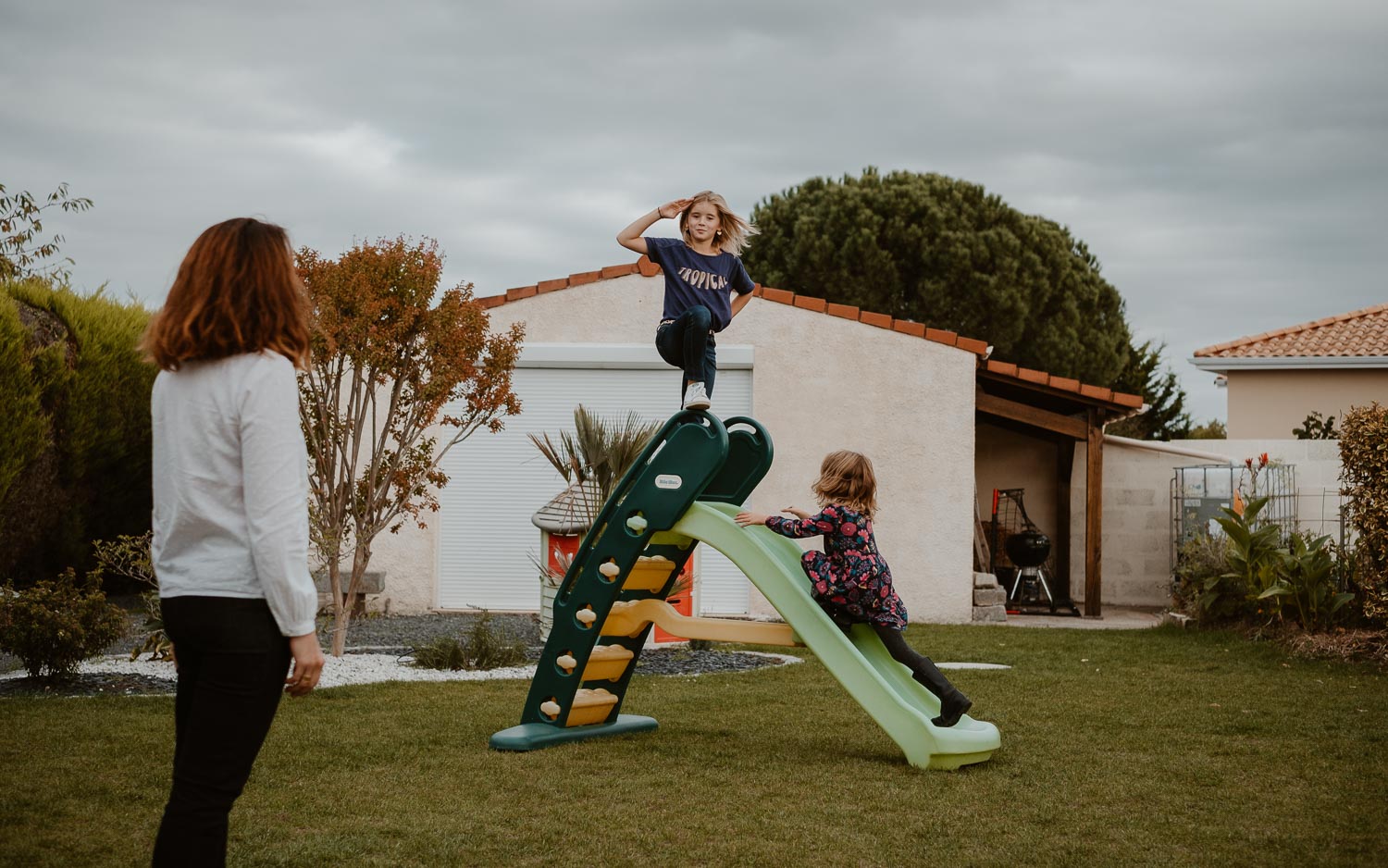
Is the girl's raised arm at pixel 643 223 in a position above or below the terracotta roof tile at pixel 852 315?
below

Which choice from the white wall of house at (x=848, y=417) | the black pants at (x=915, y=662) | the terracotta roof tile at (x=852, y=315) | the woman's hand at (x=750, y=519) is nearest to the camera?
the black pants at (x=915, y=662)

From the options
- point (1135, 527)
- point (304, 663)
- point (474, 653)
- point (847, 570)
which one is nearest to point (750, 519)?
point (847, 570)

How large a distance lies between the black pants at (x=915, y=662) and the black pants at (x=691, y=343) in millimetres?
1413

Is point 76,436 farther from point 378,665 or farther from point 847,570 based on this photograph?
point 847,570

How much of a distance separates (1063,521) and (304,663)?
1379cm

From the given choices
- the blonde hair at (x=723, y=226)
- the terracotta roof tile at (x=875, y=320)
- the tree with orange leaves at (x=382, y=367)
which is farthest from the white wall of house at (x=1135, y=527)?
the blonde hair at (x=723, y=226)

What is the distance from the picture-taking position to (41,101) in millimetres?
11164

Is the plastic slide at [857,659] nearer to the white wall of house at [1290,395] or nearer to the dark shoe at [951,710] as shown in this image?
the dark shoe at [951,710]

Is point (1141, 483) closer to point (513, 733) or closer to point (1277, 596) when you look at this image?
point (1277, 596)

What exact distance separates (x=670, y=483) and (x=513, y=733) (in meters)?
1.42

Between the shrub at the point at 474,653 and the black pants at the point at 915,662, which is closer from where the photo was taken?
the black pants at the point at 915,662

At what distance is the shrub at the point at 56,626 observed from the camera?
6.78m

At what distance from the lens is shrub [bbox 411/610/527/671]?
8.24 metres

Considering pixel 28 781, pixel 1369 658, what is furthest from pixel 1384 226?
pixel 28 781
